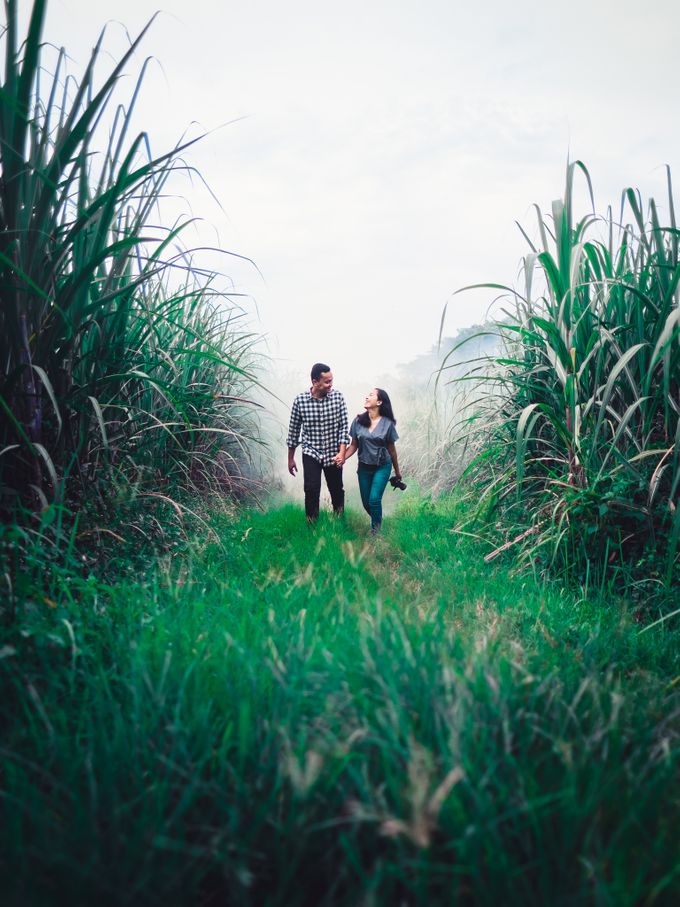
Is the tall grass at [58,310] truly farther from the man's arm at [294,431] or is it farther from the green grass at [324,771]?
the man's arm at [294,431]

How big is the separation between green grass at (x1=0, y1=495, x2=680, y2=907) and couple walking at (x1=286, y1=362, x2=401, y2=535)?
10.7ft

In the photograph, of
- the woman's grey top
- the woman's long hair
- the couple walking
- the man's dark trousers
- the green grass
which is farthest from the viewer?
the woman's long hair

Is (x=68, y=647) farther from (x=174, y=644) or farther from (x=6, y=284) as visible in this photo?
(x=6, y=284)

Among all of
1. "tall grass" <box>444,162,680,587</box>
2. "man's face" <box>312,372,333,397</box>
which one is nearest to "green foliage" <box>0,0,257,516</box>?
"tall grass" <box>444,162,680,587</box>

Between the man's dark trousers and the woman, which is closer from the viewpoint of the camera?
the man's dark trousers

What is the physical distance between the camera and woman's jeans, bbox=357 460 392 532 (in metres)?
4.84

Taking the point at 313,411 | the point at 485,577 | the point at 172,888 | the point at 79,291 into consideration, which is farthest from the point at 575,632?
the point at 313,411

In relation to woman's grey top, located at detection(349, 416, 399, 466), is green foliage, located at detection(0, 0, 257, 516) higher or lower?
higher

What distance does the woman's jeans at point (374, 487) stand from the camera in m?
4.84

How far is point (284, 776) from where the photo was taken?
99cm

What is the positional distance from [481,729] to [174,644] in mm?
806

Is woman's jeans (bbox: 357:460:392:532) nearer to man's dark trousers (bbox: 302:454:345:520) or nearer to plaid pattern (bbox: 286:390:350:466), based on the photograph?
man's dark trousers (bbox: 302:454:345:520)

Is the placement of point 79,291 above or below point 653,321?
above

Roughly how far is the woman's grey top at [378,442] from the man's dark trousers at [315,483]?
324mm
